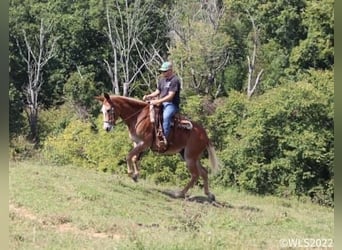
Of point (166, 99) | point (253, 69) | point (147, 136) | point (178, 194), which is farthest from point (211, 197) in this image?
point (253, 69)

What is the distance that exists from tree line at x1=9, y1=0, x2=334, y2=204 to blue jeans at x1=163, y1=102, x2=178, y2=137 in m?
1.97

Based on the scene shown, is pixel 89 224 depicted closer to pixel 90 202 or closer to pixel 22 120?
pixel 90 202

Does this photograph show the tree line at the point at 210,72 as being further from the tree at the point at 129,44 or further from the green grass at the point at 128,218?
the green grass at the point at 128,218

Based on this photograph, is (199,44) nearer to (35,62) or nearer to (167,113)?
(35,62)

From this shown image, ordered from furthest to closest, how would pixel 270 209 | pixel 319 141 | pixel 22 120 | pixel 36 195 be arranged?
pixel 319 141 → pixel 22 120 → pixel 270 209 → pixel 36 195

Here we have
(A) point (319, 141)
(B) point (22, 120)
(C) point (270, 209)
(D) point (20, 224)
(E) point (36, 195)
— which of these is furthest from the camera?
(A) point (319, 141)

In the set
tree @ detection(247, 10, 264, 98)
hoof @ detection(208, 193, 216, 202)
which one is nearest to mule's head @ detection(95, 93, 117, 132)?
hoof @ detection(208, 193, 216, 202)

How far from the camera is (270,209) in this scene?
726 centimetres

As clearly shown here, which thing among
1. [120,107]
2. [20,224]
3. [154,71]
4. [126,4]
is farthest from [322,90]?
[20,224]

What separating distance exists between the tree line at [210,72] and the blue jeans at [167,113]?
1.97 meters

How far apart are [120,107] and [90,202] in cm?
104

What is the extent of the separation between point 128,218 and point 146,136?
1160 mm

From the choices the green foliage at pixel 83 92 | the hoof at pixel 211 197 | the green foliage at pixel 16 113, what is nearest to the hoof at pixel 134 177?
the hoof at pixel 211 197

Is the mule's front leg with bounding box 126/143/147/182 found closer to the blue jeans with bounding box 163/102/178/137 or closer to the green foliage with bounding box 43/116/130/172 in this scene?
the blue jeans with bounding box 163/102/178/137
